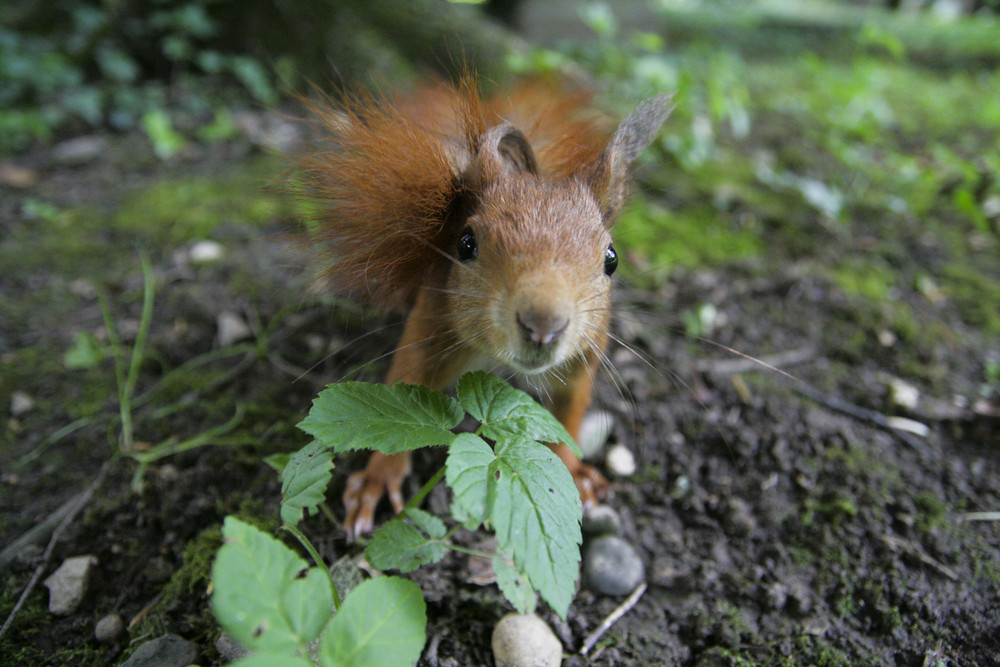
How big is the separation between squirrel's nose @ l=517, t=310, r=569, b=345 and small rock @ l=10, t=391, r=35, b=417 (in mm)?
2386

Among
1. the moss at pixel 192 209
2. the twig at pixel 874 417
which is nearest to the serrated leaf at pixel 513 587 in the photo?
the twig at pixel 874 417

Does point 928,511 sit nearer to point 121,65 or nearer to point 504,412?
point 504,412

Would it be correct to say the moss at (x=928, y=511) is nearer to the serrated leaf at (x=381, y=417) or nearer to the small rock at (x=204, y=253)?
the serrated leaf at (x=381, y=417)

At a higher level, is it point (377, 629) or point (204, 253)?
point (377, 629)

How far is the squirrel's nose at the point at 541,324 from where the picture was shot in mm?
1673

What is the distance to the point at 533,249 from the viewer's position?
1.85 m

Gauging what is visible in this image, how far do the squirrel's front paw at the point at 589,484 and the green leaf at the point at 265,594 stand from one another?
4.20ft

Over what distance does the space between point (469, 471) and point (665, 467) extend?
4.36ft

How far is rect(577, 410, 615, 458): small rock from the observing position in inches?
101

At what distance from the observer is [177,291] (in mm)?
3289

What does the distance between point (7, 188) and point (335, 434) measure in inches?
167

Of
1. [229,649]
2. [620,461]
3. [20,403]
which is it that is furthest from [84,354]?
[620,461]

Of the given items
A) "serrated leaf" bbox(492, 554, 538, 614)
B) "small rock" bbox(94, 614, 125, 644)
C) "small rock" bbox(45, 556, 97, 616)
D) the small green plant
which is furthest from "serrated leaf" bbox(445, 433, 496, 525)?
"small rock" bbox(45, 556, 97, 616)

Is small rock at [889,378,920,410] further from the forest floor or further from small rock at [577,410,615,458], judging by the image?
small rock at [577,410,615,458]
